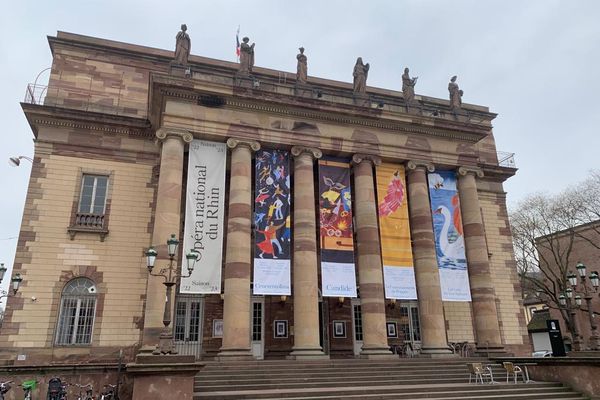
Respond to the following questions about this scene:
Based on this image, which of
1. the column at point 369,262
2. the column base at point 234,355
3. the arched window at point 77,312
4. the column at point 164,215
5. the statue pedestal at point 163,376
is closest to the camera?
the statue pedestal at point 163,376

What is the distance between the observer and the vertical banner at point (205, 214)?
16.7 metres

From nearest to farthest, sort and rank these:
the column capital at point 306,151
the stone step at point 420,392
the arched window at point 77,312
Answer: the stone step at point 420,392 → the arched window at point 77,312 → the column capital at point 306,151

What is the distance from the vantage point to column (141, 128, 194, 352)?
15695mm

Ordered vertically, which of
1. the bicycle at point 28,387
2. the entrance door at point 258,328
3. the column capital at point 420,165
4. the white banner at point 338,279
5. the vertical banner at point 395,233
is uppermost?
the column capital at point 420,165

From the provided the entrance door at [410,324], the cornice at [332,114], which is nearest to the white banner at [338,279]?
the entrance door at [410,324]

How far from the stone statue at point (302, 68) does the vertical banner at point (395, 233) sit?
541 centimetres

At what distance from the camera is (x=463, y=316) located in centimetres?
2362

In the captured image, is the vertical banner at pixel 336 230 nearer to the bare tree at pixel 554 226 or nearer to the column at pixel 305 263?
the column at pixel 305 263

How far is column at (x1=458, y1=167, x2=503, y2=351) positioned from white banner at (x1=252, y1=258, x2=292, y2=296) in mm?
9017

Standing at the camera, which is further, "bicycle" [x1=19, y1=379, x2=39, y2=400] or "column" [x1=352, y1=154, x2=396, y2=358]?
"column" [x1=352, y1=154, x2=396, y2=358]

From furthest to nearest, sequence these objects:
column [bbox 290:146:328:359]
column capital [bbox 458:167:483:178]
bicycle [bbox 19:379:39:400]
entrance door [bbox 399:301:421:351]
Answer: entrance door [bbox 399:301:421:351] → column capital [bbox 458:167:483:178] → column [bbox 290:146:328:359] → bicycle [bbox 19:379:39:400]

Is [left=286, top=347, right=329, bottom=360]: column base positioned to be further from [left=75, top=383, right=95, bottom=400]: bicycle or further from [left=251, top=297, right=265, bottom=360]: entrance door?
[left=75, top=383, right=95, bottom=400]: bicycle

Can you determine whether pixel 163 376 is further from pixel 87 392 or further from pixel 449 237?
pixel 449 237

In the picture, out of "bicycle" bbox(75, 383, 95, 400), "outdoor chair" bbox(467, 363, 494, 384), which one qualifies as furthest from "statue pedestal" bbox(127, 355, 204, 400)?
"outdoor chair" bbox(467, 363, 494, 384)
